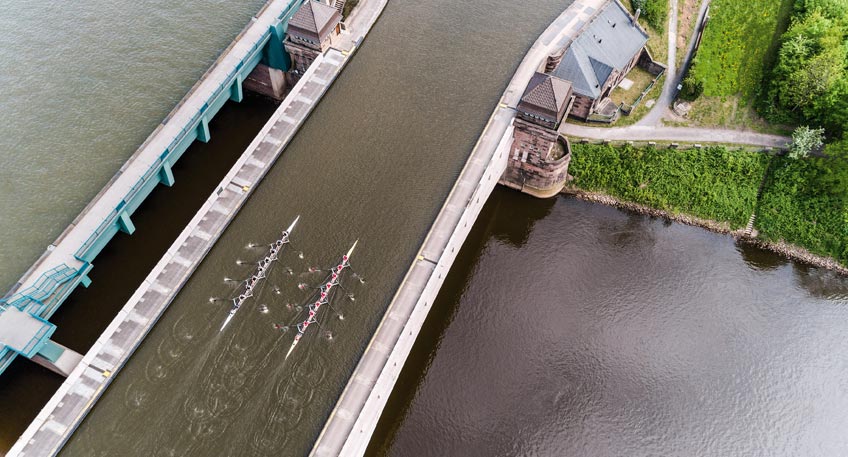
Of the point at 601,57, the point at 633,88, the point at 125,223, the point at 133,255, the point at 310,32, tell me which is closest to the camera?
the point at 125,223

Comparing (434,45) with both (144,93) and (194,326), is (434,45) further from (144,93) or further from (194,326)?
(194,326)

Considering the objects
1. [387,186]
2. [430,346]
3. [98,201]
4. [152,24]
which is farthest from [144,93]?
[430,346]

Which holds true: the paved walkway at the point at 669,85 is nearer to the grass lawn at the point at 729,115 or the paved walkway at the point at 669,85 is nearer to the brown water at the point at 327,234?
the grass lawn at the point at 729,115

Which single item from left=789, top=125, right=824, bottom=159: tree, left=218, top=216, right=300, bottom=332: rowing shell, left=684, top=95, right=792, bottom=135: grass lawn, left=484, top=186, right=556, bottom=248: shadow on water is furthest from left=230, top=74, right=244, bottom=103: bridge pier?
left=789, top=125, right=824, bottom=159: tree

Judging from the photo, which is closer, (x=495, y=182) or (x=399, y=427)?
(x=399, y=427)

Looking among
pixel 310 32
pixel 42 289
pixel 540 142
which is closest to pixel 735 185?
pixel 540 142

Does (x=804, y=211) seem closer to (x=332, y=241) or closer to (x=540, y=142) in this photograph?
(x=540, y=142)

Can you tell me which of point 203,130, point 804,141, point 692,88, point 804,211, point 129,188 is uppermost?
point 692,88
